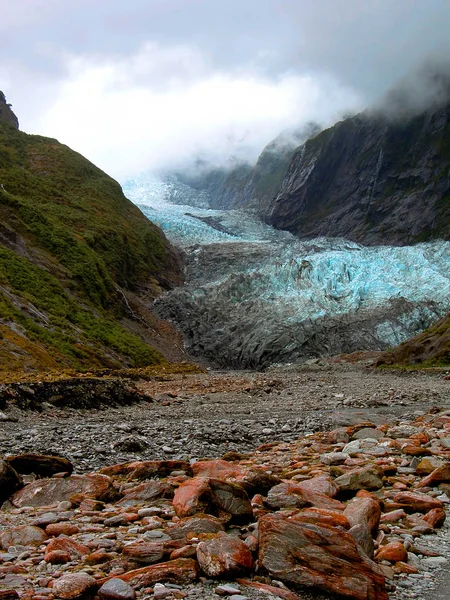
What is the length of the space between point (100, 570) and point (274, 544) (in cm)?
113

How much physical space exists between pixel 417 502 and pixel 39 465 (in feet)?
13.5

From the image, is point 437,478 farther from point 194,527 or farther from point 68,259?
point 68,259

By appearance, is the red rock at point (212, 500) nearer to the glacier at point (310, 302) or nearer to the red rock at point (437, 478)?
the red rock at point (437, 478)

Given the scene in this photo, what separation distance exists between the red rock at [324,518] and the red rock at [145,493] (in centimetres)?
151

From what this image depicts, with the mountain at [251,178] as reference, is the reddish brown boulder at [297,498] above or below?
below

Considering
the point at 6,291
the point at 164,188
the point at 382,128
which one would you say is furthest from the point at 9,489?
the point at 164,188

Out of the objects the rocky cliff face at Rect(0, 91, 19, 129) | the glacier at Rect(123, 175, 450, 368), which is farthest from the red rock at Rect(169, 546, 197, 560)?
the rocky cliff face at Rect(0, 91, 19, 129)

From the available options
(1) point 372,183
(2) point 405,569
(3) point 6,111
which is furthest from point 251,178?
(2) point 405,569

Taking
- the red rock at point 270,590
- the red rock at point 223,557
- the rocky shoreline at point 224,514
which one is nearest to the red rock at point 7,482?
the rocky shoreline at point 224,514

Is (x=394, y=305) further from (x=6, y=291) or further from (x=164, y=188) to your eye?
(x=164, y=188)

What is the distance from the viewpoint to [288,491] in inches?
206

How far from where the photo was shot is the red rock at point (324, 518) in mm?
4207

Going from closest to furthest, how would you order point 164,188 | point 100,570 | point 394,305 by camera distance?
point 100,570
point 394,305
point 164,188

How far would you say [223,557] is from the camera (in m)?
3.47
